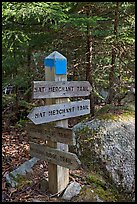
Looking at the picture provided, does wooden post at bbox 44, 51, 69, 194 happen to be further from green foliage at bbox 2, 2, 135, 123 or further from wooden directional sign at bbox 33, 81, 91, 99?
green foliage at bbox 2, 2, 135, 123

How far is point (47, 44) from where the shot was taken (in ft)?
25.0

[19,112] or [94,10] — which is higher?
[94,10]

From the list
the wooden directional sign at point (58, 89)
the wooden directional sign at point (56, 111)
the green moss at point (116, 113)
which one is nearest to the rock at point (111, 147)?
the green moss at point (116, 113)

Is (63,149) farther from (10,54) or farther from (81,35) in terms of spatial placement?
(10,54)

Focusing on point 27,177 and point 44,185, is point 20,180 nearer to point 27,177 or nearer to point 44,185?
point 27,177

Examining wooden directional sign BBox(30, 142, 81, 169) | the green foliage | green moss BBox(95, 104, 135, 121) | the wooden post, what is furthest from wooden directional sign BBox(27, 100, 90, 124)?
the green foliage

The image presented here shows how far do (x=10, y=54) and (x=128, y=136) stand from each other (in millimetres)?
4361

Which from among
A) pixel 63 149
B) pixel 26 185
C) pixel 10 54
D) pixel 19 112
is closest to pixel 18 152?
pixel 26 185

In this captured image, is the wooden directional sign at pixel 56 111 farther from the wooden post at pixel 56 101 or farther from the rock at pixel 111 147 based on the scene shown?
the rock at pixel 111 147

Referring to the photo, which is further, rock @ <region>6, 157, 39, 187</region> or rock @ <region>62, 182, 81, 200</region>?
rock @ <region>6, 157, 39, 187</region>

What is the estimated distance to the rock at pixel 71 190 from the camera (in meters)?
3.83

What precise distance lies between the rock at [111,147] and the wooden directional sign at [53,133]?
1.31m

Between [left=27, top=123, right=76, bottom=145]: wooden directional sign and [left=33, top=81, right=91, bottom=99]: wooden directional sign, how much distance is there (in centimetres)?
49

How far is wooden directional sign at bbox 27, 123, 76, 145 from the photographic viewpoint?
348cm
